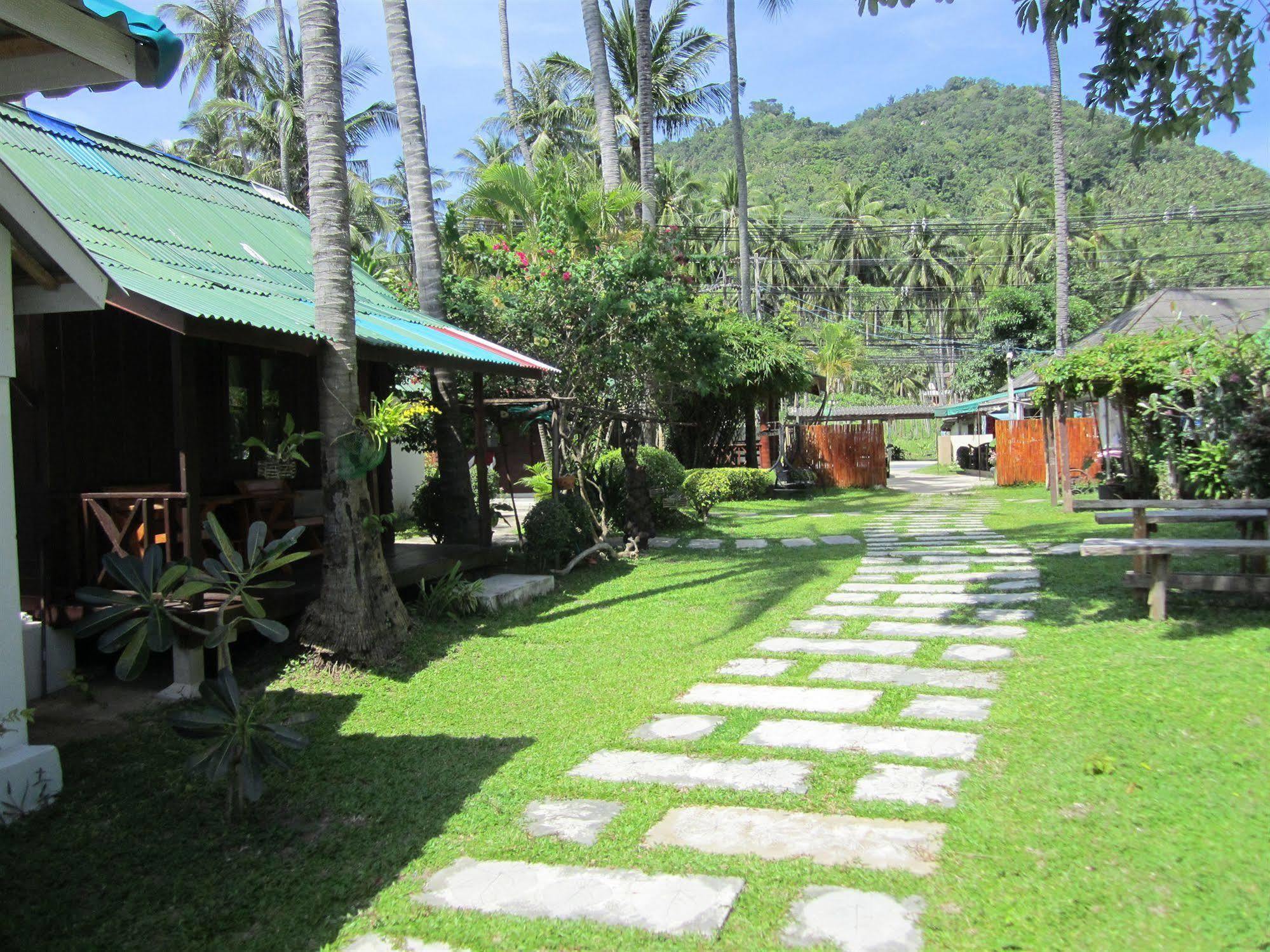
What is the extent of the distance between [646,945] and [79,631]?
9.74ft

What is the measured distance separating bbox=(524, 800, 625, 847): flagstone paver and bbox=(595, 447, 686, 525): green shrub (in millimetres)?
8380

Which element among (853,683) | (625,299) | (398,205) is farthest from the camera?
(398,205)

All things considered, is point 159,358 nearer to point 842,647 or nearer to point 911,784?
point 842,647

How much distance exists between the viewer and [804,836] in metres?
3.56

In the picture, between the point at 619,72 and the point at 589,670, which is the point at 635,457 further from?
the point at 619,72

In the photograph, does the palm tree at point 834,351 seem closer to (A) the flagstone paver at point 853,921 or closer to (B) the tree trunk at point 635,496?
(B) the tree trunk at point 635,496

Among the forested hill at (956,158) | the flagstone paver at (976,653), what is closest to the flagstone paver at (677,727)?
the flagstone paver at (976,653)

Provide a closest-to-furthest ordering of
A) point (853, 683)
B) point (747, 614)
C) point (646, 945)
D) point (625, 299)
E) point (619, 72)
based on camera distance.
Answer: point (646, 945), point (853, 683), point (747, 614), point (625, 299), point (619, 72)

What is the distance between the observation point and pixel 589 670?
6.40 metres

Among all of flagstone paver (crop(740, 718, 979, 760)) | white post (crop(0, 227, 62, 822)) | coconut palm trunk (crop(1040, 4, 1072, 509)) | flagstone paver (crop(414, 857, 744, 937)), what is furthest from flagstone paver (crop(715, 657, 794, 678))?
coconut palm trunk (crop(1040, 4, 1072, 509))

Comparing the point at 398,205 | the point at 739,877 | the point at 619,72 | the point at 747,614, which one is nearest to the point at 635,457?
the point at 747,614

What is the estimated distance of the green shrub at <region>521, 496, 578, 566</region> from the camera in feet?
33.1

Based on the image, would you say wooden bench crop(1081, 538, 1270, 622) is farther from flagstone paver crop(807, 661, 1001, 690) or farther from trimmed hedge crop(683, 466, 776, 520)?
trimmed hedge crop(683, 466, 776, 520)

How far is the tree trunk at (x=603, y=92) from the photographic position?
14.9 m
